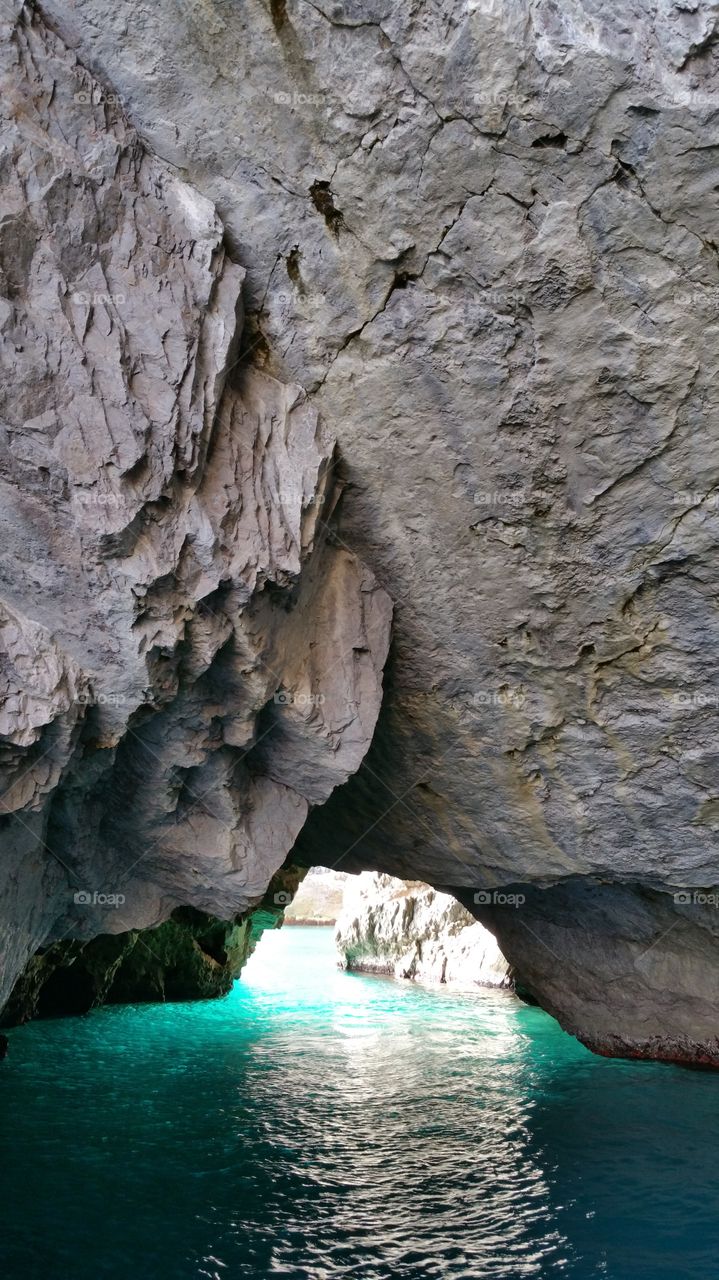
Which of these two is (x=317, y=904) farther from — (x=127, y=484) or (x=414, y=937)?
(x=127, y=484)

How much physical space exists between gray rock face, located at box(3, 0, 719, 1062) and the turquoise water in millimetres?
2693

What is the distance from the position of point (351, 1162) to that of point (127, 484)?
243 inches

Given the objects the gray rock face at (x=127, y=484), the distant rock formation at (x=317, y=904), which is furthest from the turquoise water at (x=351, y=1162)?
the distant rock formation at (x=317, y=904)

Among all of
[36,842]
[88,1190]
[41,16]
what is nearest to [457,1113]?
[88,1190]

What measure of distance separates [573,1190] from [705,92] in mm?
7895

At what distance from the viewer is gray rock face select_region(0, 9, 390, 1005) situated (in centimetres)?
521

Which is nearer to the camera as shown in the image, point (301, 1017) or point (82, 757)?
point (82, 757)

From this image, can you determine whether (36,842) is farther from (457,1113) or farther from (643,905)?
(643,905)

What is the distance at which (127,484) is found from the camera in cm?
546

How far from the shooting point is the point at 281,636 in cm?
677

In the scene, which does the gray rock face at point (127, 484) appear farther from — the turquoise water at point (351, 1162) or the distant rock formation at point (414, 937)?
the distant rock formation at point (414, 937)

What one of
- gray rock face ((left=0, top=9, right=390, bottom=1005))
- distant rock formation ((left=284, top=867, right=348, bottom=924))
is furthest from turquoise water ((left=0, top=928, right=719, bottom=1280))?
distant rock formation ((left=284, top=867, right=348, bottom=924))

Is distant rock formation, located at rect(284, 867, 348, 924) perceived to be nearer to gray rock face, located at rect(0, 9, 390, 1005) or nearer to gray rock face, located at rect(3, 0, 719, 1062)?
gray rock face, located at rect(3, 0, 719, 1062)

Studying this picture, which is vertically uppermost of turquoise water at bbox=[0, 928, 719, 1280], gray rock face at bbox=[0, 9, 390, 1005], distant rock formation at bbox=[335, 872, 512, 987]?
gray rock face at bbox=[0, 9, 390, 1005]
